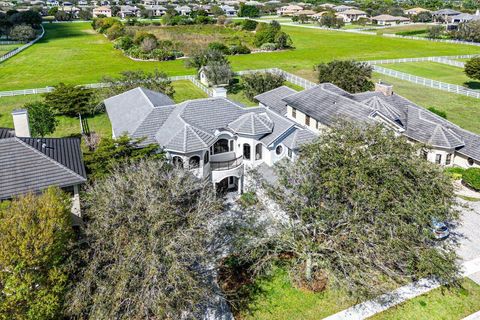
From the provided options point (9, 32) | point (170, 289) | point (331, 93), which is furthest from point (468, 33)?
point (9, 32)

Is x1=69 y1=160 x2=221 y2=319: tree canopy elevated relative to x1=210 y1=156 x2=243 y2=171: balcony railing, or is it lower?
elevated

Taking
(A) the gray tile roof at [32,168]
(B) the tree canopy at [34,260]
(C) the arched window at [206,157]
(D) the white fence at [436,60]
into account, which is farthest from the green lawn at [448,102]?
(B) the tree canopy at [34,260]

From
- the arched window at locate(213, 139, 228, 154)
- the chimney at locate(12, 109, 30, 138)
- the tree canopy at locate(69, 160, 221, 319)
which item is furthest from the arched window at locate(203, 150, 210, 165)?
the chimney at locate(12, 109, 30, 138)

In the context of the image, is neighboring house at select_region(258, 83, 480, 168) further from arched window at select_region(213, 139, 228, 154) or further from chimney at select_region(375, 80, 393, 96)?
arched window at select_region(213, 139, 228, 154)

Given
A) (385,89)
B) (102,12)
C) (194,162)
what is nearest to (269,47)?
(385,89)

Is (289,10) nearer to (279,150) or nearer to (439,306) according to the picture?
(279,150)

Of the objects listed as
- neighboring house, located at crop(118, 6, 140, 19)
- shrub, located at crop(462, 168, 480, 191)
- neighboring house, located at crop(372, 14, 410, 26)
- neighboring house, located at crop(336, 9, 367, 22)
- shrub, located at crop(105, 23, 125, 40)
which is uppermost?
neighboring house, located at crop(118, 6, 140, 19)

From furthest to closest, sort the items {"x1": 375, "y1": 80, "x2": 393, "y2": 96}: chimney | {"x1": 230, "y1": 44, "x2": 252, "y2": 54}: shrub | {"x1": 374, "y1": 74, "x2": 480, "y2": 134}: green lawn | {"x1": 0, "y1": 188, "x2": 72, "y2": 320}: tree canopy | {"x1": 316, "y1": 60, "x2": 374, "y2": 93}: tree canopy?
{"x1": 230, "y1": 44, "x2": 252, "y2": 54}: shrub
{"x1": 316, "y1": 60, "x2": 374, "y2": 93}: tree canopy
{"x1": 374, "y1": 74, "x2": 480, "y2": 134}: green lawn
{"x1": 375, "y1": 80, "x2": 393, "y2": 96}: chimney
{"x1": 0, "y1": 188, "x2": 72, "y2": 320}: tree canopy
